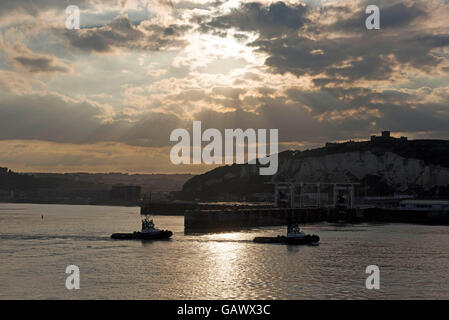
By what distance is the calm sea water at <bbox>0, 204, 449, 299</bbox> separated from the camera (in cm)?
6462

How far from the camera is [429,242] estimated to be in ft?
426

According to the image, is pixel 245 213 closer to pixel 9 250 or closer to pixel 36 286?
pixel 9 250

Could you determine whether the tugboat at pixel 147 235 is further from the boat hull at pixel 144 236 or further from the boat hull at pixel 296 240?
the boat hull at pixel 296 240

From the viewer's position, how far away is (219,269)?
83688mm

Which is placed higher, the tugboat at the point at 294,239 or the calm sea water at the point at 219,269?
the tugboat at the point at 294,239

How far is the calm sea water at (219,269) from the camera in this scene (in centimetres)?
6462
